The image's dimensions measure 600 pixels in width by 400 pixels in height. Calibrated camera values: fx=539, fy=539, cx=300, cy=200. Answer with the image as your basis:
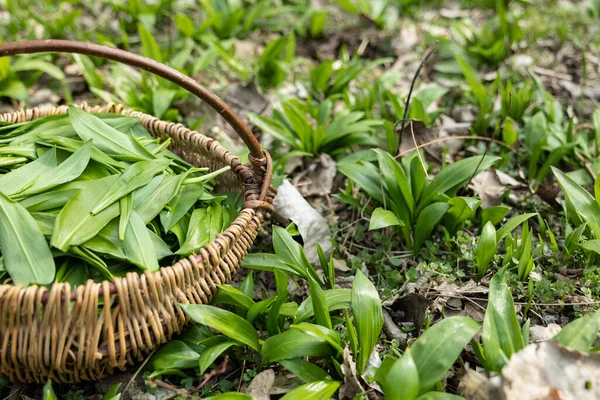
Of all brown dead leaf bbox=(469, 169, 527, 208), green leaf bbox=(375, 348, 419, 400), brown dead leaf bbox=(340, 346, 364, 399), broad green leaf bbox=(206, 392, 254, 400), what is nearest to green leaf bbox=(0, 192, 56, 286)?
broad green leaf bbox=(206, 392, 254, 400)

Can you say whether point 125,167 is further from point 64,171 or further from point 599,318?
point 599,318

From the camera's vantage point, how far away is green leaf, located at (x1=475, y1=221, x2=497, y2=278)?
210 centimetres

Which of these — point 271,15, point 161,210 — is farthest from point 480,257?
point 271,15

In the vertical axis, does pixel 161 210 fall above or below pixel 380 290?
A: above

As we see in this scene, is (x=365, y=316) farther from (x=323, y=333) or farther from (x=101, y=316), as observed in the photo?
(x=101, y=316)

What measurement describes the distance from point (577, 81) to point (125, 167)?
2.85 m

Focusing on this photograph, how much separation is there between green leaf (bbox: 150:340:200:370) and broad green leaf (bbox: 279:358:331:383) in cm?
31

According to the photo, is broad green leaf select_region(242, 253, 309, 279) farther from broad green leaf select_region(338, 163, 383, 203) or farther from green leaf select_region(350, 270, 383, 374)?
broad green leaf select_region(338, 163, 383, 203)

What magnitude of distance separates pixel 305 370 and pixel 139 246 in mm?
682

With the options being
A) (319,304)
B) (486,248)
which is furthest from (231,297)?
(486,248)

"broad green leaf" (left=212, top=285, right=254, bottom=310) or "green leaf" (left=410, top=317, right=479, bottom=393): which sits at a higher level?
"green leaf" (left=410, top=317, right=479, bottom=393)

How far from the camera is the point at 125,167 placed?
6.92 feet

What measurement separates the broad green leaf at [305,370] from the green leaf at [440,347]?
304 mm

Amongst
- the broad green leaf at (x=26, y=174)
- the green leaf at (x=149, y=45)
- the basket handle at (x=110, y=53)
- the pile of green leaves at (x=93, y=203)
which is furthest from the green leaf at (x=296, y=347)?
the green leaf at (x=149, y=45)
